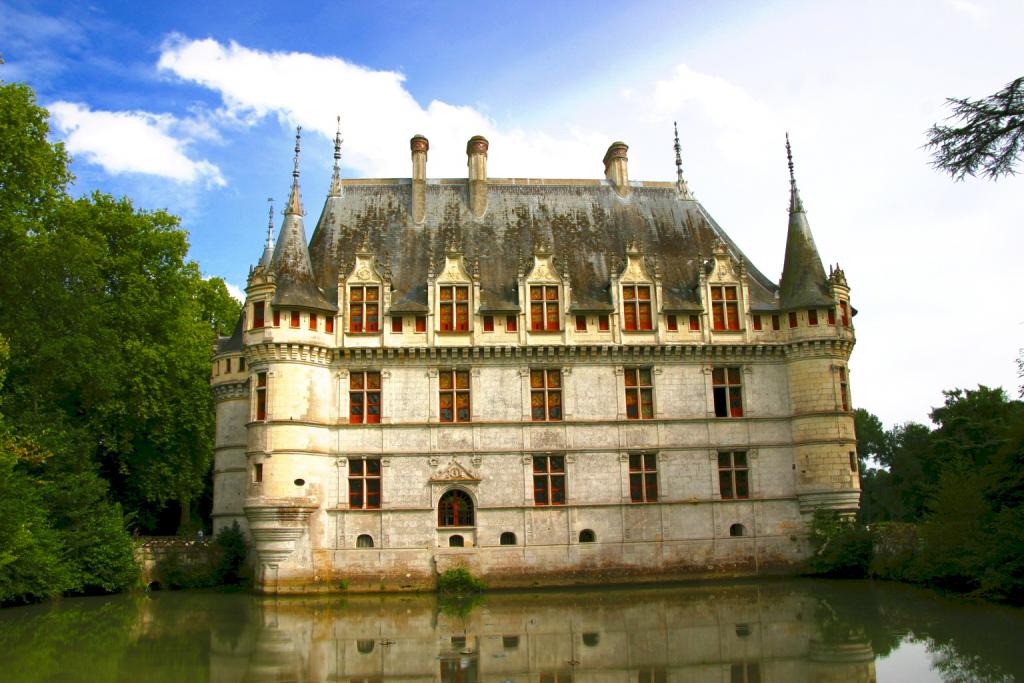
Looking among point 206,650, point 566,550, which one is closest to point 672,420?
point 566,550

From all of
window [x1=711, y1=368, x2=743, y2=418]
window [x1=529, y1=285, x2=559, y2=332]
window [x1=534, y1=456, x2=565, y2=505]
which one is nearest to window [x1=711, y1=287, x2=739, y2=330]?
window [x1=711, y1=368, x2=743, y2=418]

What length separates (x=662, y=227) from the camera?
104 ft

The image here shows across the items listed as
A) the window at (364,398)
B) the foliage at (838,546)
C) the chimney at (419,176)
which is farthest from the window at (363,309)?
the foliage at (838,546)

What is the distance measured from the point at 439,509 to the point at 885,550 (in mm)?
14223

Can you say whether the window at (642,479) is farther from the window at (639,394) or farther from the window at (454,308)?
the window at (454,308)

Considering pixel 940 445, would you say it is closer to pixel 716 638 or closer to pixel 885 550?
pixel 885 550

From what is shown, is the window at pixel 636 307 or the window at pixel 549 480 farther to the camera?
the window at pixel 636 307

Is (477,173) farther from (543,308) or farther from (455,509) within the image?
(455,509)

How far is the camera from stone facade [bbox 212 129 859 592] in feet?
86.5

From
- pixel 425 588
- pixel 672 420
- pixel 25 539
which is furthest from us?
pixel 672 420

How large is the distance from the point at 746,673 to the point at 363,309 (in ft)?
59.6

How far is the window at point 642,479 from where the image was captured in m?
27.5

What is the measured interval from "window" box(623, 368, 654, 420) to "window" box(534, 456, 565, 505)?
2.91 meters

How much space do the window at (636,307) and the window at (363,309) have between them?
8.41 meters
